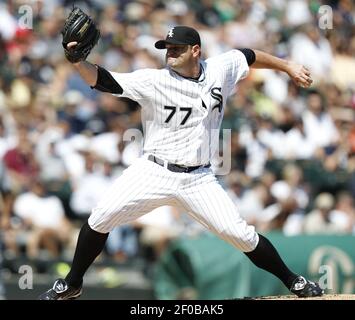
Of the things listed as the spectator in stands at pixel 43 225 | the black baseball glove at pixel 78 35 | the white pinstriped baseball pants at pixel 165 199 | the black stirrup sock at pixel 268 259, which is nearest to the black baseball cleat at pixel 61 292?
the white pinstriped baseball pants at pixel 165 199

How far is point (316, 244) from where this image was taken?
9828 millimetres

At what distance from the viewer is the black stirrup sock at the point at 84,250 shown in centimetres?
615

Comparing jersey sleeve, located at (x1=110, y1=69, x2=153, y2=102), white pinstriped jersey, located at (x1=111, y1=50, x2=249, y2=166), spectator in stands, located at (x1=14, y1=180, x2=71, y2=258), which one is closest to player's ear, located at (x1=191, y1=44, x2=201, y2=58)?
white pinstriped jersey, located at (x1=111, y1=50, x2=249, y2=166)

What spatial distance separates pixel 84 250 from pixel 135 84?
44.4 inches

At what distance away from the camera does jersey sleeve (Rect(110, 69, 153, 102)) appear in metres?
6.12

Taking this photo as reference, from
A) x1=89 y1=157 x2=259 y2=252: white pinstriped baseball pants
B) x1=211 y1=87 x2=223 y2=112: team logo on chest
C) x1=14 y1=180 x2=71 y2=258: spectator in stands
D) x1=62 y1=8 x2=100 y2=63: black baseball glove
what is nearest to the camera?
x1=62 y1=8 x2=100 y2=63: black baseball glove

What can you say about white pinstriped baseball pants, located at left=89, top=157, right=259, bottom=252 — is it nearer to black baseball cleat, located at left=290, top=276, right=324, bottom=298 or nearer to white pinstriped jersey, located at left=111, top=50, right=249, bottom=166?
white pinstriped jersey, located at left=111, top=50, right=249, bottom=166

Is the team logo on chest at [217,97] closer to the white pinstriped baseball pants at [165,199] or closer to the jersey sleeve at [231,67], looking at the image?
the jersey sleeve at [231,67]

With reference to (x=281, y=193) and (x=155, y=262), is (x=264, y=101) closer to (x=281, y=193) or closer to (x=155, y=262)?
(x=281, y=193)

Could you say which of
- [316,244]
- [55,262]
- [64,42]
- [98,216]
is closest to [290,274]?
[98,216]

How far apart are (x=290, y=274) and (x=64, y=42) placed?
2.19 m

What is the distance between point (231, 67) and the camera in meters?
6.52

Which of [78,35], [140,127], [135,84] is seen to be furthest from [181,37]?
[140,127]
